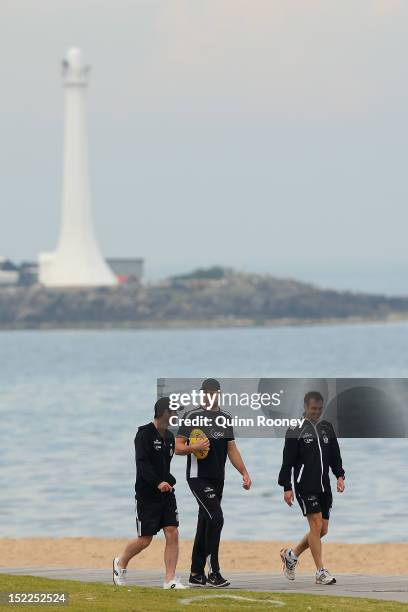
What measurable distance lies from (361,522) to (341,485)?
49.4ft

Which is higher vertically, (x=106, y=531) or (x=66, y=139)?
(x=66, y=139)

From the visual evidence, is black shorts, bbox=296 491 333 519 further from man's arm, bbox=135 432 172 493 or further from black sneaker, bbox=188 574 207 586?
man's arm, bbox=135 432 172 493

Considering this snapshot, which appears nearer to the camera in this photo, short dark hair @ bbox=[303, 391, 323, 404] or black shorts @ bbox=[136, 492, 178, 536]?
black shorts @ bbox=[136, 492, 178, 536]

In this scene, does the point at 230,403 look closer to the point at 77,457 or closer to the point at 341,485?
the point at 341,485

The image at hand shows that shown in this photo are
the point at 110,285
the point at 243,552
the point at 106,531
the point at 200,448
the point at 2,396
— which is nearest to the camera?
the point at 200,448

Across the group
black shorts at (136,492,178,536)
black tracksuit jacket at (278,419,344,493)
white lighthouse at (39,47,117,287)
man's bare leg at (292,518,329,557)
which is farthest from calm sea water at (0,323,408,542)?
white lighthouse at (39,47,117,287)

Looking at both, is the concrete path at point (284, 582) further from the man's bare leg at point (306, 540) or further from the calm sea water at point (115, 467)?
the calm sea water at point (115, 467)

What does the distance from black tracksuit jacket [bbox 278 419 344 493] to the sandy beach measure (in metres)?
6.42

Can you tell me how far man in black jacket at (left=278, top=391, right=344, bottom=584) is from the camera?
1574 centimetres

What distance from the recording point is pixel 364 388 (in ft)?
51.8

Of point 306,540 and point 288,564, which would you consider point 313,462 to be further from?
point 288,564

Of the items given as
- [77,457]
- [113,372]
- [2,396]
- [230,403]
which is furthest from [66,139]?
[230,403]

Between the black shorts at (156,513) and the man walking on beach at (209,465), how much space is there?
291mm

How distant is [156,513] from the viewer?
1544 centimetres
